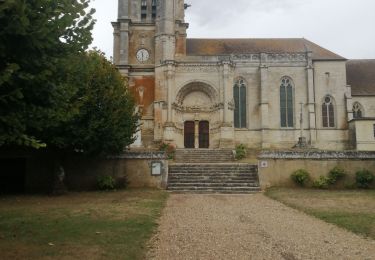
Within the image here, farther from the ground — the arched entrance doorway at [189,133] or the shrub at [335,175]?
the arched entrance doorway at [189,133]

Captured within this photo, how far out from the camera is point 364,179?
1772cm

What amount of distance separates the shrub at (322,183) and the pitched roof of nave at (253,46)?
68.5ft

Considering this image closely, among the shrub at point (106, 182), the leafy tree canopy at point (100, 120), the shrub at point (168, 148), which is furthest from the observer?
the shrub at point (168, 148)

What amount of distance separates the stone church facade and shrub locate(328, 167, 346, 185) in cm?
1550

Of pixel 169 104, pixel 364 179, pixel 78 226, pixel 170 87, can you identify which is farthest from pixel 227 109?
pixel 78 226

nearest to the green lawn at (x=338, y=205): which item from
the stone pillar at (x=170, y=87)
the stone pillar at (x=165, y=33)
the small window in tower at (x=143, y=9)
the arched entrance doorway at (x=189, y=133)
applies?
the stone pillar at (x=170, y=87)

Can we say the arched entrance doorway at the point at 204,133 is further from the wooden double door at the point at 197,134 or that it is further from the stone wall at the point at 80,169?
the stone wall at the point at 80,169

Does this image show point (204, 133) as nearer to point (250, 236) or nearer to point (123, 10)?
point (123, 10)

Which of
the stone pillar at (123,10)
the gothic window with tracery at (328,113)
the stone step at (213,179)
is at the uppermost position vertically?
the stone pillar at (123,10)

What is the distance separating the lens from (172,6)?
36.2 m

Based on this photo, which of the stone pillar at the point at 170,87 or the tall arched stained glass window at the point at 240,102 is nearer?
the stone pillar at the point at 170,87

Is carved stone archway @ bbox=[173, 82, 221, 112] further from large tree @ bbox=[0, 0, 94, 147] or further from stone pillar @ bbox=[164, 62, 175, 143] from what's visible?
large tree @ bbox=[0, 0, 94, 147]

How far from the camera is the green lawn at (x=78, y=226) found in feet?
21.9

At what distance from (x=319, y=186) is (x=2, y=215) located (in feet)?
44.8
